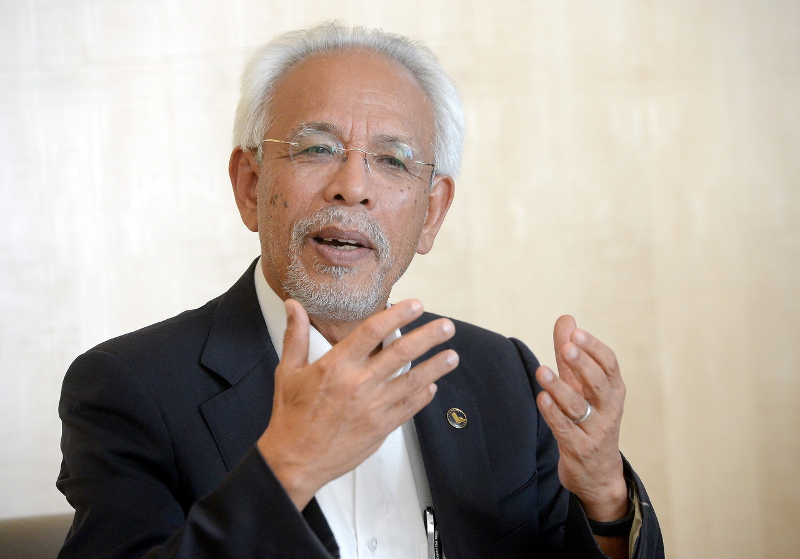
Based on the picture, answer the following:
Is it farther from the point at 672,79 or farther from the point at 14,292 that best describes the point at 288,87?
the point at 672,79

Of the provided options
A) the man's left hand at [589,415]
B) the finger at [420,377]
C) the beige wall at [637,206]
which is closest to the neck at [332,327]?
the man's left hand at [589,415]

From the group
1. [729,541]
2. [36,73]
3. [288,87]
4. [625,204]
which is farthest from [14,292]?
[729,541]

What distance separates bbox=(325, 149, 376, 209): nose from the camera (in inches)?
60.7

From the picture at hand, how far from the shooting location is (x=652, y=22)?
282 centimetres

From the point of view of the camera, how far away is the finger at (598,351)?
1311 millimetres

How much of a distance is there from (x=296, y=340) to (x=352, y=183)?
520 mm

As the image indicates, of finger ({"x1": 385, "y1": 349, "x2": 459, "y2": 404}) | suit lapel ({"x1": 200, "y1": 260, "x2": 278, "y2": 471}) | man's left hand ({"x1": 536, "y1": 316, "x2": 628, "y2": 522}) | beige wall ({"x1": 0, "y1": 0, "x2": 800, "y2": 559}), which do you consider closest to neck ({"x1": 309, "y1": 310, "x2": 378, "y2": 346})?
suit lapel ({"x1": 200, "y1": 260, "x2": 278, "y2": 471})

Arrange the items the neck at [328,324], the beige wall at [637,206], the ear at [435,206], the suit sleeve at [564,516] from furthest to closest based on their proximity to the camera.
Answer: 1. the beige wall at [637,206]
2. the ear at [435,206]
3. the neck at [328,324]
4. the suit sleeve at [564,516]

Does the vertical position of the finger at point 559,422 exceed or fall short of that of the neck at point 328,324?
it falls short

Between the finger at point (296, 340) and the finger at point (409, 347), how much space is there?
10 centimetres

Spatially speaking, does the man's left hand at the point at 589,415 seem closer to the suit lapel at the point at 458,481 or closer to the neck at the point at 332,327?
the suit lapel at the point at 458,481

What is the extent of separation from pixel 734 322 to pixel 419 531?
1.73m

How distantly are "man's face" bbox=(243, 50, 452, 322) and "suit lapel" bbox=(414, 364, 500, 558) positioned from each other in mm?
277

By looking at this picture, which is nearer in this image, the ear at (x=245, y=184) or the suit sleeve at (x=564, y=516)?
the suit sleeve at (x=564, y=516)
